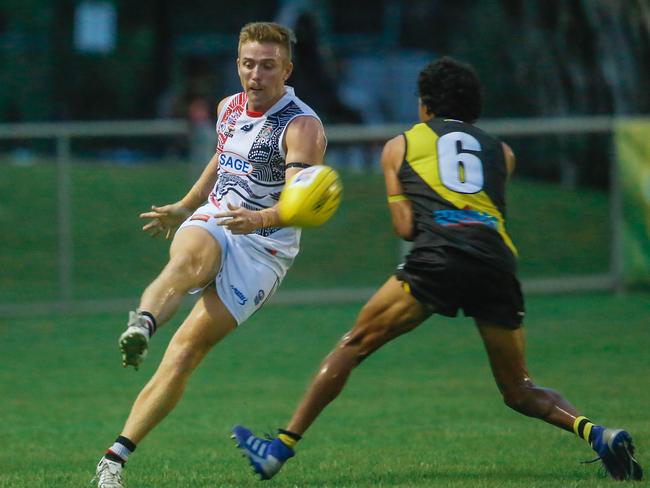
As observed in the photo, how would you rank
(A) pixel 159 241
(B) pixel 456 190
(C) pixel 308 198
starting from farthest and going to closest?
(A) pixel 159 241
(B) pixel 456 190
(C) pixel 308 198

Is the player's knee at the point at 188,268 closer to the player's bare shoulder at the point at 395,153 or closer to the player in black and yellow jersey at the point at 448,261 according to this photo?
the player in black and yellow jersey at the point at 448,261

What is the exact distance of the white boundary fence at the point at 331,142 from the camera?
1662 cm

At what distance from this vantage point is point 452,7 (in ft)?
112

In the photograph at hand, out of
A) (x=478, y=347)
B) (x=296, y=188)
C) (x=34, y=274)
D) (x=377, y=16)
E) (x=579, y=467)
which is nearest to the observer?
(x=296, y=188)

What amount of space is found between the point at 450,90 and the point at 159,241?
10957 millimetres

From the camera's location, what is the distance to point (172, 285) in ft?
23.2

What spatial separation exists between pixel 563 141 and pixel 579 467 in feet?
37.0

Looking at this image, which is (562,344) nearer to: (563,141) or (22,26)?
(563,141)

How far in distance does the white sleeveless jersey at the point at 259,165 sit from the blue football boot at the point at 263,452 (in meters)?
0.97

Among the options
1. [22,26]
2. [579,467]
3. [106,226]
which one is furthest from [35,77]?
[579,467]

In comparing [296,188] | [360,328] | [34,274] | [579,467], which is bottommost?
[34,274]

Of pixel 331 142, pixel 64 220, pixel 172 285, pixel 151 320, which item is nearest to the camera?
pixel 151 320

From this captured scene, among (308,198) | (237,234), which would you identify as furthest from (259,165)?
(308,198)

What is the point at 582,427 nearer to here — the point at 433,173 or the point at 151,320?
the point at 433,173
